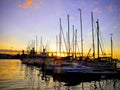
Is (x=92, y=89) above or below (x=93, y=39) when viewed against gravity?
below

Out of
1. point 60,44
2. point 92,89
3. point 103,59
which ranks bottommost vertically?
point 92,89

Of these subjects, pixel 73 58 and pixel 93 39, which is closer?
pixel 93 39

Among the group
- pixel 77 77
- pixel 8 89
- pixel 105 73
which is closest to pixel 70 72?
pixel 77 77

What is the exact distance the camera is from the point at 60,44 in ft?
213

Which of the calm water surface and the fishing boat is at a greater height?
the fishing boat

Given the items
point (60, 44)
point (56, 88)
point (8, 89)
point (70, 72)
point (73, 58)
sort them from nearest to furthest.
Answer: point (8, 89), point (56, 88), point (70, 72), point (73, 58), point (60, 44)

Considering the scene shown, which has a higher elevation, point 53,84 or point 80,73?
point 80,73

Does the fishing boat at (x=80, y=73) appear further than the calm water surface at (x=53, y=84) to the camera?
Yes

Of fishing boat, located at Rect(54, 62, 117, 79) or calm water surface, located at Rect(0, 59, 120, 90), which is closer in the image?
calm water surface, located at Rect(0, 59, 120, 90)

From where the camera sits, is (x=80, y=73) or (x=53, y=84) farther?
(x=80, y=73)

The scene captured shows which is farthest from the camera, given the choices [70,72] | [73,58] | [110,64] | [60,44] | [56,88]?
[60,44]

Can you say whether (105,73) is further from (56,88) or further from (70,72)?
(56,88)

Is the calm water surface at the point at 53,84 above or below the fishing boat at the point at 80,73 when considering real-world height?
below

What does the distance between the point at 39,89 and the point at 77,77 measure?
13.9 m
